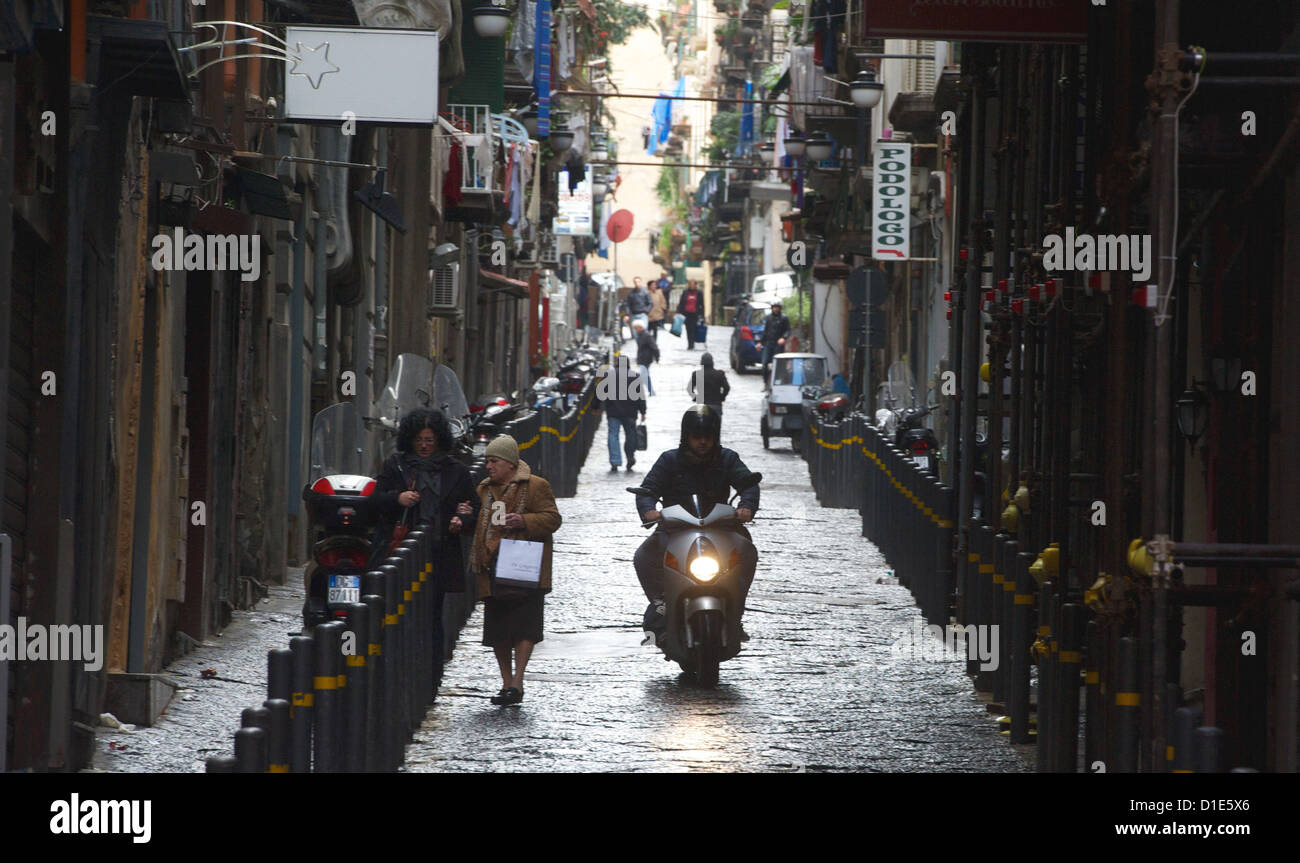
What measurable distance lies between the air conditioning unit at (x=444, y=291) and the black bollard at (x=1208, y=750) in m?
26.9

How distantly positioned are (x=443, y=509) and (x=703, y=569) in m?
1.59

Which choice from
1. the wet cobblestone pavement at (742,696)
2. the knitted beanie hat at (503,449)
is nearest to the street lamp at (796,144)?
the wet cobblestone pavement at (742,696)

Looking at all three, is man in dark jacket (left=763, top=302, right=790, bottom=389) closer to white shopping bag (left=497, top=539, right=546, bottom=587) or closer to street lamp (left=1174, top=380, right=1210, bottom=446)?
white shopping bag (left=497, top=539, right=546, bottom=587)

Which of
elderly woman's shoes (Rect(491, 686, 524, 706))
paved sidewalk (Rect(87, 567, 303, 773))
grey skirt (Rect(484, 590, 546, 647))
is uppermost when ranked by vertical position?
grey skirt (Rect(484, 590, 546, 647))

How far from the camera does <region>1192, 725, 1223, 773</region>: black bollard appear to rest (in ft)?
20.3

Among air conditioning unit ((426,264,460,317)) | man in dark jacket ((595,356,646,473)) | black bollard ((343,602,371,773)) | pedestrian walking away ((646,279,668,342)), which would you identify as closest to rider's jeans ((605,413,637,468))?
man in dark jacket ((595,356,646,473))

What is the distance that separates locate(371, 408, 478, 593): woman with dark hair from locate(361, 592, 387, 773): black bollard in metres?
2.91

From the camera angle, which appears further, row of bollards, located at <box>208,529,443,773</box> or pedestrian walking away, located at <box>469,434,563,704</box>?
pedestrian walking away, located at <box>469,434,563,704</box>

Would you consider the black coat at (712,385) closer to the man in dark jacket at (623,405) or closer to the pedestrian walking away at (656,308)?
the man in dark jacket at (623,405)

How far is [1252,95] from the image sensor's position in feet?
32.1

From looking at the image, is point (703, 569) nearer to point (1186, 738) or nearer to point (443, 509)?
point (443, 509)

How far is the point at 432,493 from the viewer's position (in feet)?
41.5

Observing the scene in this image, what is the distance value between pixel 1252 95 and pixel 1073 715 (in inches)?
113

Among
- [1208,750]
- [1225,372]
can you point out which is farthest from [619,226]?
[1208,750]
